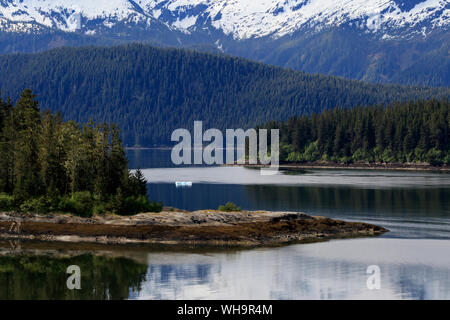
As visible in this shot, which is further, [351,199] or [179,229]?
[351,199]

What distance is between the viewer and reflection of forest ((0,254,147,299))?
59944mm

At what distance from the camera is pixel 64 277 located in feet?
214

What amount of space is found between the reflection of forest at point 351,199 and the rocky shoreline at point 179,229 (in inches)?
1000

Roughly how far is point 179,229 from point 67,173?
17.2m

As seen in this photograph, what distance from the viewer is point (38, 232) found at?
270 feet

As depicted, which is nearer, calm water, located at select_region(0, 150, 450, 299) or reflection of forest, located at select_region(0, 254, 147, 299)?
calm water, located at select_region(0, 150, 450, 299)

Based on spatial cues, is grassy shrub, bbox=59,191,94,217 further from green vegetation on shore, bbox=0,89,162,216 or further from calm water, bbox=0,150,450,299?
calm water, bbox=0,150,450,299

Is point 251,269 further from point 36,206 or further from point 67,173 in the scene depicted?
point 67,173

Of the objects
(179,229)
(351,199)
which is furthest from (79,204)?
(351,199)

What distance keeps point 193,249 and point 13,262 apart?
17625 mm

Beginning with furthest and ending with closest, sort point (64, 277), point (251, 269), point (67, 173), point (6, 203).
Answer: point (67, 173) → point (6, 203) → point (251, 269) → point (64, 277)

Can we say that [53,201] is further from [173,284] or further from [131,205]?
[173,284]

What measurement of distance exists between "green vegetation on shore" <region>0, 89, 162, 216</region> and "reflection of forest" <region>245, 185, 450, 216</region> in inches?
1265

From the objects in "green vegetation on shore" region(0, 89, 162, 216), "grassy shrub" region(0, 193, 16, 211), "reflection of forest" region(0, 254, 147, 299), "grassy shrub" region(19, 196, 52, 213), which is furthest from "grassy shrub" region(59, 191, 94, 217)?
"reflection of forest" region(0, 254, 147, 299)
